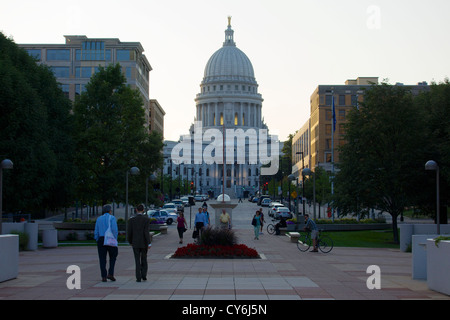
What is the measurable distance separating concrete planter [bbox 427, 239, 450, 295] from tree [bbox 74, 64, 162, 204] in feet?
109

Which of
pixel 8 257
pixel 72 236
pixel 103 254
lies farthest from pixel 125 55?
pixel 103 254

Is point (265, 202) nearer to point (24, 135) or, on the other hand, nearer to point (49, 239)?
point (24, 135)

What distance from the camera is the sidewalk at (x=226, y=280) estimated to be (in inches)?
576

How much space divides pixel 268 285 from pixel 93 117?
35544 millimetres

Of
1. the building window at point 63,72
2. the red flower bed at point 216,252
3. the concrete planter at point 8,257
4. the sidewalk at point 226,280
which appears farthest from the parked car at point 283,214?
the concrete planter at point 8,257

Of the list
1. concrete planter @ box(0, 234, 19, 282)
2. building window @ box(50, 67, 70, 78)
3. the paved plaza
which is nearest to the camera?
the paved plaza

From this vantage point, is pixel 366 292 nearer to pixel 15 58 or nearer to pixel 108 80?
pixel 15 58

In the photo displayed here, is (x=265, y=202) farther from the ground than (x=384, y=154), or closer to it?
closer to it

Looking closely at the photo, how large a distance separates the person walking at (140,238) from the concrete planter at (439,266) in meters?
7.05

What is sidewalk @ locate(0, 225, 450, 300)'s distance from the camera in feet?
48.0

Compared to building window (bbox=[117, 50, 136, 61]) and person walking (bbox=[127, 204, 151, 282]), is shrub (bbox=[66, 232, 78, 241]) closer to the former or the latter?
person walking (bbox=[127, 204, 151, 282])

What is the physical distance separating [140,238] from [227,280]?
252 centimetres

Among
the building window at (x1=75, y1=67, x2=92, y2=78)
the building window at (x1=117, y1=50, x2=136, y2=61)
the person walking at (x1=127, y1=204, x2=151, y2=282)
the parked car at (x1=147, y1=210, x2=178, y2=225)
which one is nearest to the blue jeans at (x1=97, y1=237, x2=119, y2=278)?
the person walking at (x1=127, y1=204, x2=151, y2=282)

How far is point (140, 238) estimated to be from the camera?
17250mm
